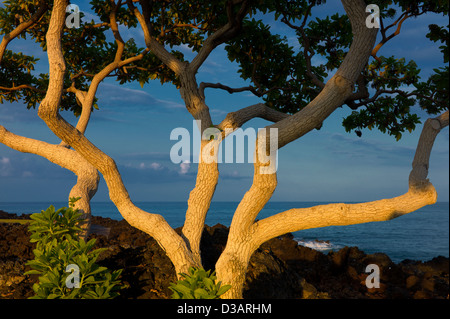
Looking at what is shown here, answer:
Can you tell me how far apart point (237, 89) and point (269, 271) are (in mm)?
4354

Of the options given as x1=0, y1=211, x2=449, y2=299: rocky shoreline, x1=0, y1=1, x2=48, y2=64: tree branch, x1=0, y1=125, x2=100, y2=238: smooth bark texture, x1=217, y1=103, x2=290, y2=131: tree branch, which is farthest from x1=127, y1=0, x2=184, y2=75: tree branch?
x1=0, y1=211, x2=449, y2=299: rocky shoreline

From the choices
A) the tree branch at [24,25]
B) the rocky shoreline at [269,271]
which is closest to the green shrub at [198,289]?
the rocky shoreline at [269,271]

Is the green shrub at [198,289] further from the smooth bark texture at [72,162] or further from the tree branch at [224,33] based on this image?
the tree branch at [224,33]

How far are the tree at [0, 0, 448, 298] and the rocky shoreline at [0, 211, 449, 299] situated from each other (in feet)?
2.56

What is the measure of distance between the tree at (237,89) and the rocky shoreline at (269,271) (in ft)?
2.56

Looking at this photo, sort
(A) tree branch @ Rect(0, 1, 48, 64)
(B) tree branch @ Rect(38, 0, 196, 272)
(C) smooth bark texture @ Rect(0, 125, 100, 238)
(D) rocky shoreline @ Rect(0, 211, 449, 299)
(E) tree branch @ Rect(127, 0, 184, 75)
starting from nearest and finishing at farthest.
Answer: (B) tree branch @ Rect(38, 0, 196, 272)
(D) rocky shoreline @ Rect(0, 211, 449, 299)
(C) smooth bark texture @ Rect(0, 125, 100, 238)
(E) tree branch @ Rect(127, 0, 184, 75)
(A) tree branch @ Rect(0, 1, 48, 64)

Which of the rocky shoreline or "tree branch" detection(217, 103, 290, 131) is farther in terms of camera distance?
"tree branch" detection(217, 103, 290, 131)

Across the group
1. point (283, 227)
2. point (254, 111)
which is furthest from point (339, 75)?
point (283, 227)

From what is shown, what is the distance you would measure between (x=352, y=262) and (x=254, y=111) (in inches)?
207

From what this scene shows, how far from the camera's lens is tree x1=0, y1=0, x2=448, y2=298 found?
5859 millimetres

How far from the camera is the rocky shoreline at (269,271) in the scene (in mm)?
6648

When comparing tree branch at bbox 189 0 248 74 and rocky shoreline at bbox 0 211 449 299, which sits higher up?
tree branch at bbox 189 0 248 74

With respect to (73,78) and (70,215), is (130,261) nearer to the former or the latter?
(70,215)

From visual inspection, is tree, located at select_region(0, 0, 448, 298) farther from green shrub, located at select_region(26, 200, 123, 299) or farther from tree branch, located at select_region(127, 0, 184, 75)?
green shrub, located at select_region(26, 200, 123, 299)
